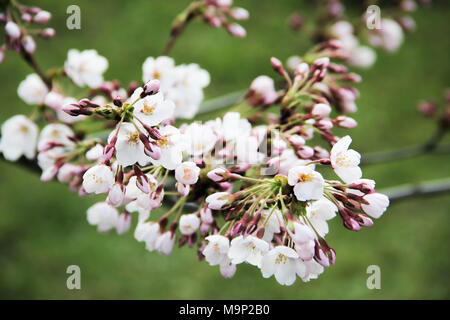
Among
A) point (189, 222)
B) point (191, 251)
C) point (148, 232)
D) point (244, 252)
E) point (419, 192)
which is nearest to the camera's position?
point (244, 252)

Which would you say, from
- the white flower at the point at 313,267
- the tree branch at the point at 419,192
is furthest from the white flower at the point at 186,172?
the tree branch at the point at 419,192

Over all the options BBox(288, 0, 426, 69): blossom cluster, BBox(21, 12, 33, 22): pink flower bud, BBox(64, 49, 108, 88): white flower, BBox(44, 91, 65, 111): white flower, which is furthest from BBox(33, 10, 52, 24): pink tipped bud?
BBox(288, 0, 426, 69): blossom cluster

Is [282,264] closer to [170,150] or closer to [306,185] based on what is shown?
[306,185]

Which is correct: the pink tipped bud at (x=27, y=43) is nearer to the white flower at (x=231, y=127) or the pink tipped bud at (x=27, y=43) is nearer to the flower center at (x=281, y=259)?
the white flower at (x=231, y=127)

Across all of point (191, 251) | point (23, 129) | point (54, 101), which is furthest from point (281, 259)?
point (191, 251)

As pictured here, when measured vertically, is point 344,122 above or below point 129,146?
above

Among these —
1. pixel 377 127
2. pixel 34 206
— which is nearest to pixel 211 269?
pixel 34 206

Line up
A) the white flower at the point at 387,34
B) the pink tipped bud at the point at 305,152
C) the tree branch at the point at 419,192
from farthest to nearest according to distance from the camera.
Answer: the white flower at the point at 387,34
the tree branch at the point at 419,192
the pink tipped bud at the point at 305,152

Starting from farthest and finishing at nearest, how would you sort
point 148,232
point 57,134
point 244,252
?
point 57,134
point 148,232
point 244,252
